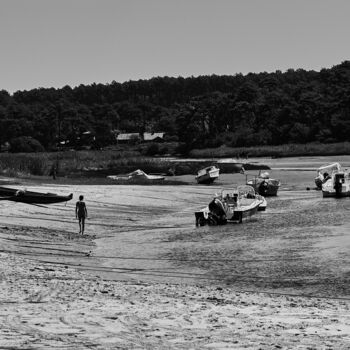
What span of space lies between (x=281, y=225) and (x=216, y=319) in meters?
21.1

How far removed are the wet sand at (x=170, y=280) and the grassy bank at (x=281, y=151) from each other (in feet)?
287

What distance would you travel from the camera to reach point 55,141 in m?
188

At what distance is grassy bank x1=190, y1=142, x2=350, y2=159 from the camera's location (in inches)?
4995

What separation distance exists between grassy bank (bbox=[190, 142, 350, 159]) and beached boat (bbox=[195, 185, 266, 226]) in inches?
3475

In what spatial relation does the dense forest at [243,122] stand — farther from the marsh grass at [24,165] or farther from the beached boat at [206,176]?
the marsh grass at [24,165]

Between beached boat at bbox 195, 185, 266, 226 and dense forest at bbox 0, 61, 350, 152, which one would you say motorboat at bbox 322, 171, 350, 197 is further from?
dense forest at bbox 0, 61, 350, 152

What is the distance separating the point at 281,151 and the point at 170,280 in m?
114

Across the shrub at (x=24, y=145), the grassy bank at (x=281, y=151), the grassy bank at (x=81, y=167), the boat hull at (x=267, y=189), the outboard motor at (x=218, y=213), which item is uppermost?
the shrub at (x=24, y=145)

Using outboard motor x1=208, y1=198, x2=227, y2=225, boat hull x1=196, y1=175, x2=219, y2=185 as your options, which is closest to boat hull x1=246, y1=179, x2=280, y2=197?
boat hull x1=196, y1=175, x2=219, y2=185

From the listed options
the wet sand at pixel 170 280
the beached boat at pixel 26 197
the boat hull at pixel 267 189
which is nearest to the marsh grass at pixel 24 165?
the boat hull at pixel 267 189

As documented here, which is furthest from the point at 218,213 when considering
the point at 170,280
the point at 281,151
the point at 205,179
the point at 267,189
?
the point at 281,151

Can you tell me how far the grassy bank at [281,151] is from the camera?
12688 cm

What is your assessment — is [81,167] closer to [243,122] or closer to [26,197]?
[26,197]

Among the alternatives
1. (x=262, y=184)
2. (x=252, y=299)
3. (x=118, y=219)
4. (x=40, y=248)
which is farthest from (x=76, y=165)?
(x=252, y=299)
